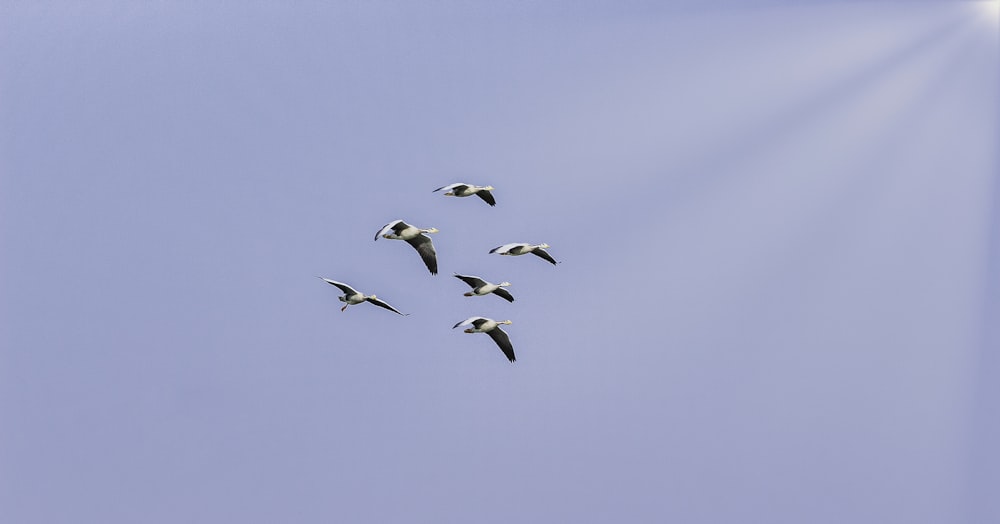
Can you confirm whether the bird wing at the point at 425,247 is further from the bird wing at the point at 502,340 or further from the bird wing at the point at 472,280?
the bird wing at the point at 502,340

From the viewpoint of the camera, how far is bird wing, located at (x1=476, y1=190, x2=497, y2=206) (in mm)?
63175

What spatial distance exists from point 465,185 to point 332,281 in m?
3.40

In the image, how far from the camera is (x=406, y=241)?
63094mm

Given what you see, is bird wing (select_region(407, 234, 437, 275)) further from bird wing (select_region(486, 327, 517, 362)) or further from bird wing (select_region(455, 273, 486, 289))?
bird wing (select_region(486, 327, 517, 362))

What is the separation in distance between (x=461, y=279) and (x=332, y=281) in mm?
2698

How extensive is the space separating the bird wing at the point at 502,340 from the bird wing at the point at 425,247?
2.12 meters

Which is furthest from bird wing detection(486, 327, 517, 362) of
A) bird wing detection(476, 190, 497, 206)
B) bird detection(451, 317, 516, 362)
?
bird wing detection(476, 190, 497, 206)

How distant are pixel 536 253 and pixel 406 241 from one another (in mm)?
2758

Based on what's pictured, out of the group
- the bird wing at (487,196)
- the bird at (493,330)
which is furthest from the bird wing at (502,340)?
the bird wing at (487,196)

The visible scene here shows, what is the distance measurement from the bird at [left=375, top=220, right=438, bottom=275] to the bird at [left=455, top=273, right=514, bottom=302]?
68 centimetres

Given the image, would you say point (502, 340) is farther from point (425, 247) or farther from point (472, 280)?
point (425, 247)

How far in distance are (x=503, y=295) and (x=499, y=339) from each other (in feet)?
3.65

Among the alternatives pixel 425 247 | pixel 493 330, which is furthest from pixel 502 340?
pixel 425 247

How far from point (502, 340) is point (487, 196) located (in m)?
3.18
